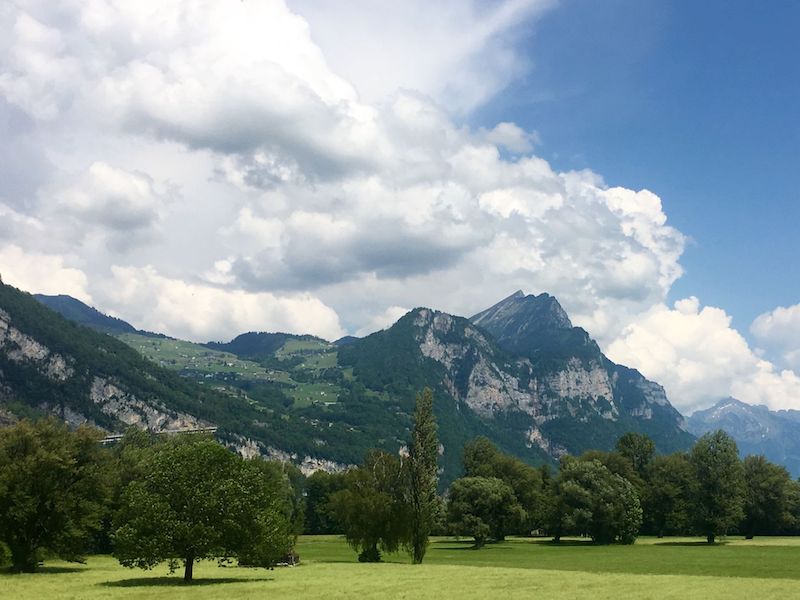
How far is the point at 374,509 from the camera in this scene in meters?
87.5

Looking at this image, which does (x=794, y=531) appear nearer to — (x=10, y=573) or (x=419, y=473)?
(x=419, y=473)

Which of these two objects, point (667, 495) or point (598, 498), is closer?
point (598, 498)

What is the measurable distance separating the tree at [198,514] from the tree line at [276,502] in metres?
0.12

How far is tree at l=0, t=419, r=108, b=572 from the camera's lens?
221ft

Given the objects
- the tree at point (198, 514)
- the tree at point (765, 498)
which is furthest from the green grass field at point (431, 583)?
the tree at point (765, 498)

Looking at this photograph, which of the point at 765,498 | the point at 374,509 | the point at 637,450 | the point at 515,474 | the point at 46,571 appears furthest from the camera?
the point at 637,450

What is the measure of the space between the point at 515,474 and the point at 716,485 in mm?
52236

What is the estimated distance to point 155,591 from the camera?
166 feet

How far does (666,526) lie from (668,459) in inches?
704

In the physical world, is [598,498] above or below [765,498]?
above

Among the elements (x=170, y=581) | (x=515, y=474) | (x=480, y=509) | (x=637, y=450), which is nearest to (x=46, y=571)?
(x=170, y=581)

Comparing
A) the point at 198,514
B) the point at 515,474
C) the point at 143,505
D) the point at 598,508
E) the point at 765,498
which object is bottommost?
the point at 598,508

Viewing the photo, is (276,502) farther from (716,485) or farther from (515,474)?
(515,474)

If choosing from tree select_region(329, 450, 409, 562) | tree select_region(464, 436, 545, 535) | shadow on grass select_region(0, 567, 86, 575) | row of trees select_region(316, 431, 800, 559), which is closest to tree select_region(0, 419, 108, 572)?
shadow on grass select_region(0, 567, 86, 575)
